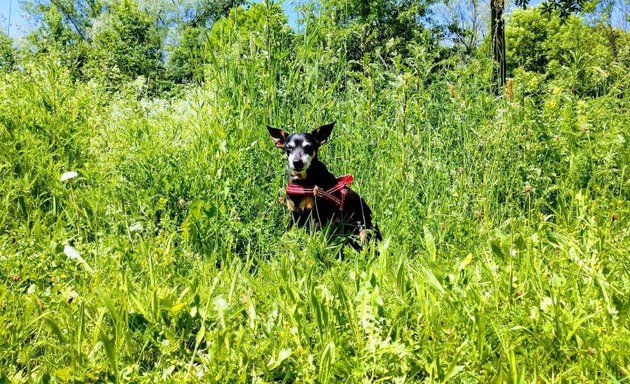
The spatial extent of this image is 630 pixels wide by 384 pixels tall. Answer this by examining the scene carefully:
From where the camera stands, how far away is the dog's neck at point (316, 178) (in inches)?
145

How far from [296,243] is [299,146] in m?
1.01

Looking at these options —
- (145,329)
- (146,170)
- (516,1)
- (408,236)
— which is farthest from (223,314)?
(516,1)

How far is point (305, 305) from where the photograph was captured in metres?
2.07

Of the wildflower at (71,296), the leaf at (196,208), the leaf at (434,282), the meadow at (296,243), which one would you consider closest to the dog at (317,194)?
the meadow at (296,243)

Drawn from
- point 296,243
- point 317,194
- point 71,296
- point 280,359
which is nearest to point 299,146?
point 317,194

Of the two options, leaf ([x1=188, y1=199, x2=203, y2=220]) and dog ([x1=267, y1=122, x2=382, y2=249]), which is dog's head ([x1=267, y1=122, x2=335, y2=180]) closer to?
dog ([x1=267, y1=122, x2=382, y2=249])

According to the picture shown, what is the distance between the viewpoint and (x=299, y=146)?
3654 millimetres

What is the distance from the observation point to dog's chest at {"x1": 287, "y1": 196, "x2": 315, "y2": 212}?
3561 mm

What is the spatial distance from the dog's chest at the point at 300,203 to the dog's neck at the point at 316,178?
0.43 feet

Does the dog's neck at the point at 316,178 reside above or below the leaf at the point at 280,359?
above

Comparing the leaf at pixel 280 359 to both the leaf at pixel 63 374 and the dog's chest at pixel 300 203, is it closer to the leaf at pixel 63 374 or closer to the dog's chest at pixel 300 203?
the leaf at pixel 63 374

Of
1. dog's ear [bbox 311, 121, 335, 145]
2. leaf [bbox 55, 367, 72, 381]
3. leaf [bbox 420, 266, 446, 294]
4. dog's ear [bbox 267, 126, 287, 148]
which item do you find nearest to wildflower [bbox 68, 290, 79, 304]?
leaf [bbox 55, 367, 72, 381]

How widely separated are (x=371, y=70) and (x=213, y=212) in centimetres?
291

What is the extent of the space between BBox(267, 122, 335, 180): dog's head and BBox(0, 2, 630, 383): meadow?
0.71 feet
